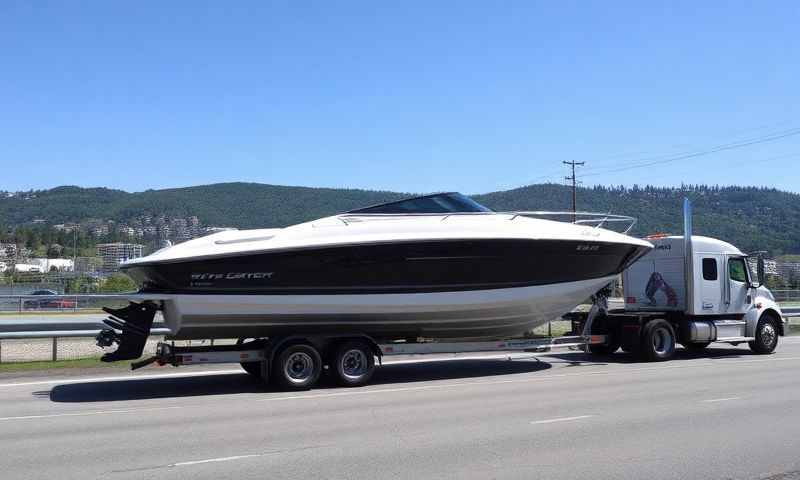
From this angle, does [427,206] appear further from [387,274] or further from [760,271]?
[760,271]

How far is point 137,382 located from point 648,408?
9.35m

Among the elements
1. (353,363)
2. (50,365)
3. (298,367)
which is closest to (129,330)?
(298,367)

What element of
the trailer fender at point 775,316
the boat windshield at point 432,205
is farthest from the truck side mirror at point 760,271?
the boat windshield at point 432,205

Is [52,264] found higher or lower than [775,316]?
higher

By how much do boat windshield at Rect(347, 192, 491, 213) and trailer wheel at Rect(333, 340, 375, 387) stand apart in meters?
2.62

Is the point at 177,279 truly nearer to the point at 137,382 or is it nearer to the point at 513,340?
the point at 137,382

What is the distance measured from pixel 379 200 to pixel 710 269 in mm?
45115

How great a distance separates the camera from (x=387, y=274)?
1343cm

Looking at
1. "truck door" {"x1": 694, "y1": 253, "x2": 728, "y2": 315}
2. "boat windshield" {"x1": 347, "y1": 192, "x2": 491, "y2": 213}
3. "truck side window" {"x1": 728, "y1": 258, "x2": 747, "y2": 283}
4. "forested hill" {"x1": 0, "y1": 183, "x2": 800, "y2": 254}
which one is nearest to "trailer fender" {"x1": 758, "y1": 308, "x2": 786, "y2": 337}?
"truck side window" {"x1": 728, "y1": 258, "x2": 747, "y2": 283}

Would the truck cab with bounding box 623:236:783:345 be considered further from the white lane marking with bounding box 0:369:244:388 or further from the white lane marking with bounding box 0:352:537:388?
the white lane marking with bounding box 0:369:244:388

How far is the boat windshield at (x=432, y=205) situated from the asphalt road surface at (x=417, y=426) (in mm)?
3285

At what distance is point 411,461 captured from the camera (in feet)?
24.2

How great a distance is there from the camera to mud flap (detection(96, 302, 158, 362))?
12.2m

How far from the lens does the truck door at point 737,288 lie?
1770 cm
